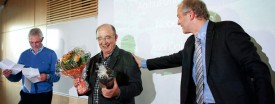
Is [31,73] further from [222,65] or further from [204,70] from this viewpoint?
[222,65]

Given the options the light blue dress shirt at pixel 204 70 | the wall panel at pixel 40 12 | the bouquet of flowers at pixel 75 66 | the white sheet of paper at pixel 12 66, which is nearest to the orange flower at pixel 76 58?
the bouquet of flowers at pixel 75 66

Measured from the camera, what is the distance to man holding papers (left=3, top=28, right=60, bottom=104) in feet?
9.77

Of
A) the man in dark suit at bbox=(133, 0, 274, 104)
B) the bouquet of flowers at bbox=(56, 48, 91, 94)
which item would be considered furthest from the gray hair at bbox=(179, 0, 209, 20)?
the bouquet of flowers at bbox=(56, 48, 91, 94)

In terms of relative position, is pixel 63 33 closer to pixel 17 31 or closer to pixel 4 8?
pixel 17 31

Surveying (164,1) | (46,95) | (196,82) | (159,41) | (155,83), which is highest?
(164,1)

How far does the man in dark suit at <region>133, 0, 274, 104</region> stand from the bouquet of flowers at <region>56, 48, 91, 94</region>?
0.79 metres

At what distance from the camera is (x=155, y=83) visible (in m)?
2.65

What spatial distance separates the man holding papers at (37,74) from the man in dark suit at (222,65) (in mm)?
1953

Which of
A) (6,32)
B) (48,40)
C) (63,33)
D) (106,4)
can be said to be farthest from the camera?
(6,32)

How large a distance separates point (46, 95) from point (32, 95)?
0.56 feet

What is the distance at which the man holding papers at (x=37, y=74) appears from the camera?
298 centimetres

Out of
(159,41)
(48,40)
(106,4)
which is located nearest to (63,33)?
(48,40)

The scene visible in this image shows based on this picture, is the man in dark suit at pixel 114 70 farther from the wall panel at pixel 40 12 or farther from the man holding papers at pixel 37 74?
the wall panel at pixel 40 12

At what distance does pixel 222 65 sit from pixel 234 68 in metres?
0.07
